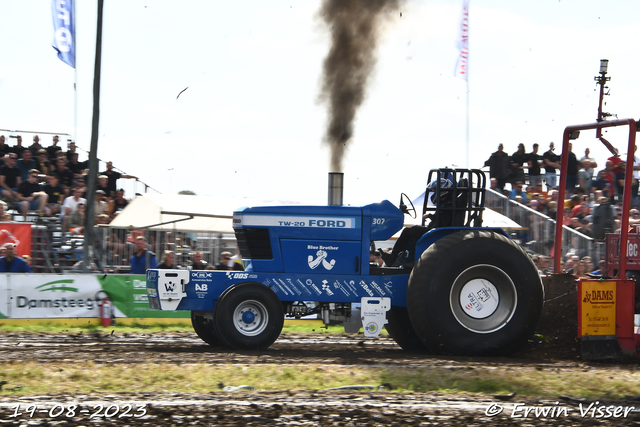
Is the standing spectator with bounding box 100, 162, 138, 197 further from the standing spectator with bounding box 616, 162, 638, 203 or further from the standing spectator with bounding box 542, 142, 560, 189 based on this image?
the standing spectator with bounding box 616, 162, 638, 203

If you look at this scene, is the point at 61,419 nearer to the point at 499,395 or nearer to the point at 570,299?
the point at 499,395

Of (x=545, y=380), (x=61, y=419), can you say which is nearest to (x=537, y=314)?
(x=545, y=380)

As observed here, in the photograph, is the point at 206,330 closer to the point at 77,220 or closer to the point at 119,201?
the point at 77,220

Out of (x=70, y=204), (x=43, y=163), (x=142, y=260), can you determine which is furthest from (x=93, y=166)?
(x=142, y=260)

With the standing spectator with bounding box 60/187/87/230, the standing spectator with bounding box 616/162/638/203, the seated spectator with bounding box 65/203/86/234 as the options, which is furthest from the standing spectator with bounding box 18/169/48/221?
the standing spectator with bounding box 616/162/638/203

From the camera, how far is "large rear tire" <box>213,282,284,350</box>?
8.51 metres

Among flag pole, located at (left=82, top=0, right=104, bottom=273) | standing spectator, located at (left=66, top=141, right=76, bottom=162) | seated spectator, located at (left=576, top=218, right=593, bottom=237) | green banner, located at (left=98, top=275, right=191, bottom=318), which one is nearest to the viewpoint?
green banner, located at (left=98, top=275, right=191, bottom=318)

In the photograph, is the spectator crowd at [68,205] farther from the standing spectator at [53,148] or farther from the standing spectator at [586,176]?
the standing spectator at [586,176]

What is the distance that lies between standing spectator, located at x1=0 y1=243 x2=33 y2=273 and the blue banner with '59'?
5462mm

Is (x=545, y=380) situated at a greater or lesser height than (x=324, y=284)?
lesser

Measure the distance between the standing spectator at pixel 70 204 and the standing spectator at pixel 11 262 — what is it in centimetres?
229

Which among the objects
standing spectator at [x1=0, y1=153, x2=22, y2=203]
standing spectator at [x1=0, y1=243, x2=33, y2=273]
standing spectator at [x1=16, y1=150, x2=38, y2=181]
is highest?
standing spectator at [x1=16, y1=150, x2=38, y2=181]

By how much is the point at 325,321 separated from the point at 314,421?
4201 millimetres

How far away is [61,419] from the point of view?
475cm
